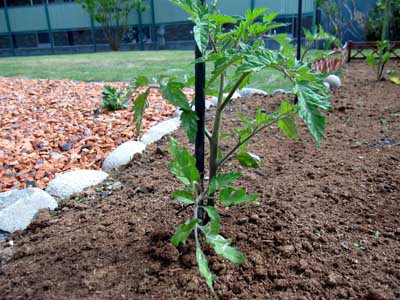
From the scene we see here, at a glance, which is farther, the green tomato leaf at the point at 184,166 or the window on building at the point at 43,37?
the window on building at the point at 43,37

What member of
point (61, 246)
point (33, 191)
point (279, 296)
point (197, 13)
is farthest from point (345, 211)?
point (33, 191)

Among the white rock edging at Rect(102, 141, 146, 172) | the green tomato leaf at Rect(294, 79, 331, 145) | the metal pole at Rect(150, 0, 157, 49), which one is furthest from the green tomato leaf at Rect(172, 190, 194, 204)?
the metal pole at Rect(150, 0, 157, 49)

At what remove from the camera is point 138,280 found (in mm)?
1356

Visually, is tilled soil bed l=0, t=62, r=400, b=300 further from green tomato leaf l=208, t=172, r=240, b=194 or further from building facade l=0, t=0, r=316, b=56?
building facade l=0, t=0, r=316, b=56

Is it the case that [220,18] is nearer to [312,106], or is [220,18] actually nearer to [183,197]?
[312,106]

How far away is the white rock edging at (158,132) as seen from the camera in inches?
126

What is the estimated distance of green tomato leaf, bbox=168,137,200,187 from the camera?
47.4 inches

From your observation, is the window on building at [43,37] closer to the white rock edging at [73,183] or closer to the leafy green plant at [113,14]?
the leafy green plant at [113,14]

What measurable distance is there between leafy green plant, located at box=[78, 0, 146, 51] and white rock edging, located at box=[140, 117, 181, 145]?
1632 cm

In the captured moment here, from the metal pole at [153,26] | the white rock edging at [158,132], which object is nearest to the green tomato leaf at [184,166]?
the white rock edging at [158,132]

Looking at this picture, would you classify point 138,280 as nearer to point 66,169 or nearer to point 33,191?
point 33,191

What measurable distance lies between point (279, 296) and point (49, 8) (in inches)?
867

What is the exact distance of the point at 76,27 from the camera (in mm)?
20156

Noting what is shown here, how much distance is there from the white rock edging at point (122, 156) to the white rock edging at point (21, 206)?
1.98 feet
